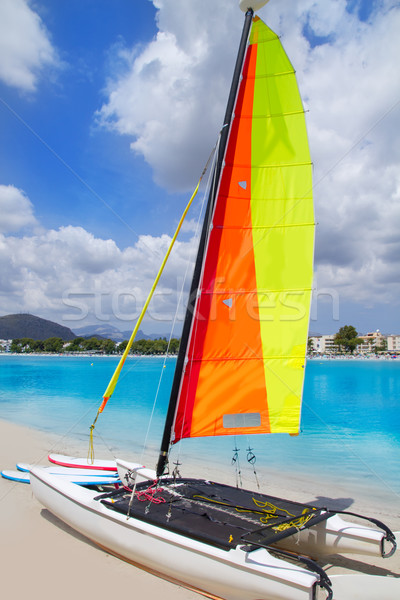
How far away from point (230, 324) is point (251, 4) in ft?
14.1

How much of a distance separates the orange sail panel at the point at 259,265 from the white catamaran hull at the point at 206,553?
1.41 metres

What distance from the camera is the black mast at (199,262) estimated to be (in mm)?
5066

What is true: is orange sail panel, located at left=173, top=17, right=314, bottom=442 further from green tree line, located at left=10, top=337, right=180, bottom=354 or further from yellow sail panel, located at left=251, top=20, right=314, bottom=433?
green tree line, located at left=10, top=337, right=180, bottom=354

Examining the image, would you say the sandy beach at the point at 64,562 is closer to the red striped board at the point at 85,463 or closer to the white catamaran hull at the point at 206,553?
the white catamaran hull at the point at 206,553

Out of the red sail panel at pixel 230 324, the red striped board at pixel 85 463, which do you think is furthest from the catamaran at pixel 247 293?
the red striped board at pixel 85 463

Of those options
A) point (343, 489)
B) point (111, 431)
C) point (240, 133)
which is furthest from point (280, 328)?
point (111, 431)

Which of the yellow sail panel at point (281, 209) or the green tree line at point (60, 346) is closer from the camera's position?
the yellow sail panel at point (281, 209)

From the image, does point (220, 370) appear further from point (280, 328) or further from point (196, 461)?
point (196, 461)

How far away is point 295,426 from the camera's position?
17.3 feet

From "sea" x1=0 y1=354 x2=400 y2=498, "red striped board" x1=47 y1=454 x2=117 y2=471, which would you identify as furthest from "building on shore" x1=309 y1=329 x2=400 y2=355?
"red striped board" x1=47 y1=454 x2=117 y2=471

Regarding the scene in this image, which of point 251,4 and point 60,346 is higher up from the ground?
point 251,4

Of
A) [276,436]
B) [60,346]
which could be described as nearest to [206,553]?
[276,436]

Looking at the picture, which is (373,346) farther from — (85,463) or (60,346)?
(85,463)

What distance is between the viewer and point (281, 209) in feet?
17.7
